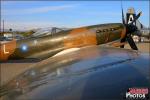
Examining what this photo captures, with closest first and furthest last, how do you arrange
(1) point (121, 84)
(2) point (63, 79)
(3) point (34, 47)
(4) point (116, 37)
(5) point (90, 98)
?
(5) point (90, 98) < (1) point (121, 84) < (2) point (63, 79) < (3) point (34, 47) < (4) point (116, 37)

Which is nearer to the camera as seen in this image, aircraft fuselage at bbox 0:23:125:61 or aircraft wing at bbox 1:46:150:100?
aircraft wing at bbox 1:46:150:100

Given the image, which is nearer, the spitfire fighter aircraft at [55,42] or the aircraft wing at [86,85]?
the aircraft wing at [86,85]

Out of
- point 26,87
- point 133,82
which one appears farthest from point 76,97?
point 26,87

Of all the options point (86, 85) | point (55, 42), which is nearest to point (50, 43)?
point (55, 42)

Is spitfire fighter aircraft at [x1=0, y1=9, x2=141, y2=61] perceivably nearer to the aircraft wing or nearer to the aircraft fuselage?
the aircraft fuselage

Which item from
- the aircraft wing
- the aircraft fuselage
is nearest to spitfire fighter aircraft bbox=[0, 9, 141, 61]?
the aircraft fuselage

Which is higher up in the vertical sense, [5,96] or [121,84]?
[121,84]

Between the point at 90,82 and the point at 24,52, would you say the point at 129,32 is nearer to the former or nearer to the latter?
the point at 24,52

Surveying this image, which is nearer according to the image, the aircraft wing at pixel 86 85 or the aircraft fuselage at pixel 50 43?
the aircraft wing at pixel 86 85

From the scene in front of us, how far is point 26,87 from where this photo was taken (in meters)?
2.28

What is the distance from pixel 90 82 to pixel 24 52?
7331 millimetres

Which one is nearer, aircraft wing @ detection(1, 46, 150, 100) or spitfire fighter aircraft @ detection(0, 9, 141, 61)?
aircraft wing @ detection(1, 46, 150, 100)

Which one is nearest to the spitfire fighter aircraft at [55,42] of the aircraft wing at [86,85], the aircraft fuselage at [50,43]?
the aircraft fuselage at [50,43]

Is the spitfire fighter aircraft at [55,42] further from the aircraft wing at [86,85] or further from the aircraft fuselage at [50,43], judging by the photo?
the aircraft wing at [86,85]
